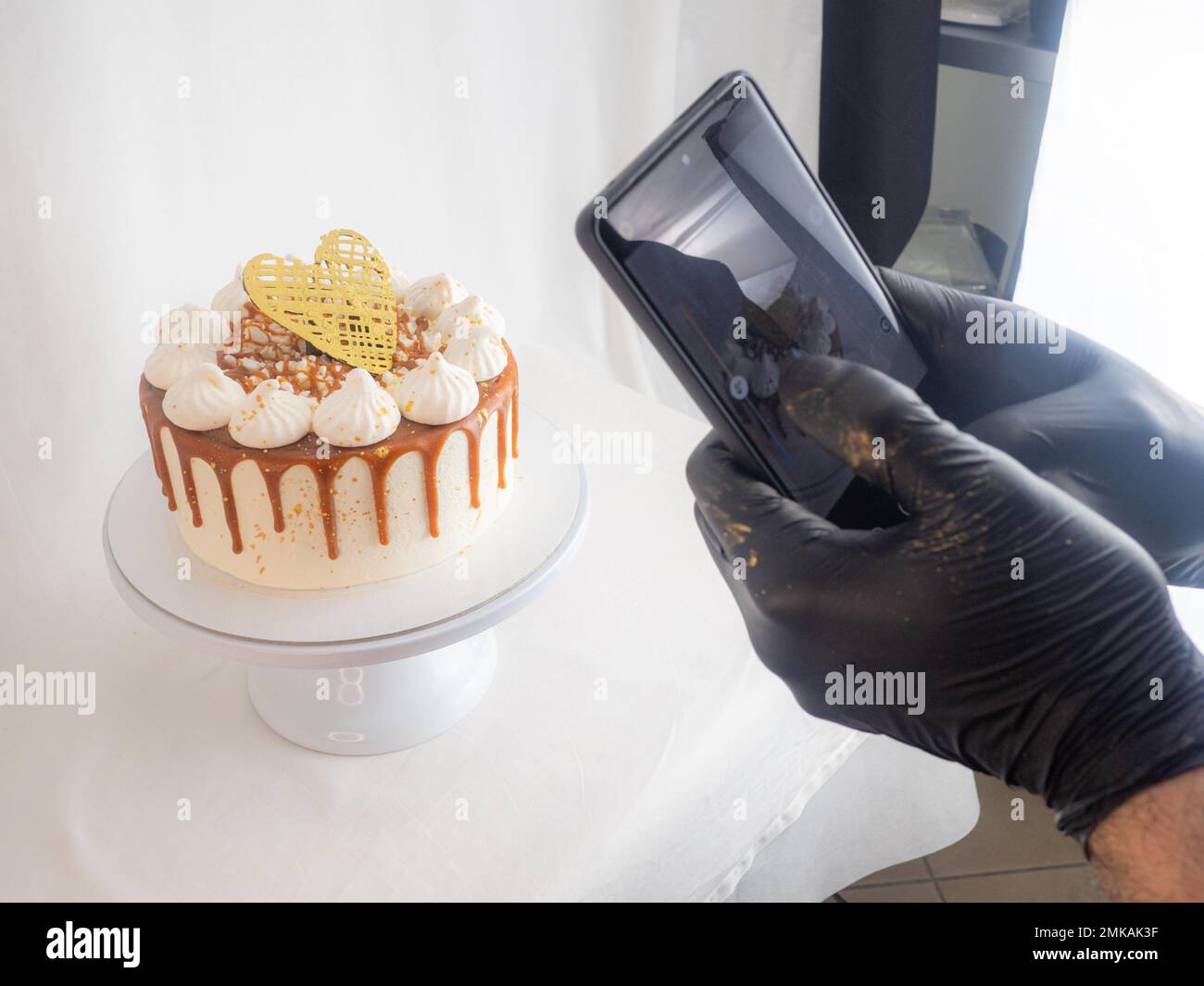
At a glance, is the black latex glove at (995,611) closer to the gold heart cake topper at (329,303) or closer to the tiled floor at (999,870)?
the gold heart cake topper at (329,303)

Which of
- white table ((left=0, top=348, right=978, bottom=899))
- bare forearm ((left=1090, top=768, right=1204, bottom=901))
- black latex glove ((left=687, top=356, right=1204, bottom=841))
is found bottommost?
white table ((left=0, top=348, right=978, bottom=899))

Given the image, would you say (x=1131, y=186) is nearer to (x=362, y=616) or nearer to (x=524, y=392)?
(x=524, y=392)

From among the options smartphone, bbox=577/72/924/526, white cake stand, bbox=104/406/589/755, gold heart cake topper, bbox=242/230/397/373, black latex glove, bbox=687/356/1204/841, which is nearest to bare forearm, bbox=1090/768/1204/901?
black latex glove, bbox=687/356/1204/841

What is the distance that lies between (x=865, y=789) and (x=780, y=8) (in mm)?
895

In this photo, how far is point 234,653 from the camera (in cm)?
72

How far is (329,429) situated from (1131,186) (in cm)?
85

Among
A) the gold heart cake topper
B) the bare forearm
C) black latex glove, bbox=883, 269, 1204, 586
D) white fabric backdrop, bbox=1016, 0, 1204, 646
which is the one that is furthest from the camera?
white fabric backdrop, bbox=1016, 0, 1204, 646

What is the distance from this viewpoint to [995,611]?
53 centimetres

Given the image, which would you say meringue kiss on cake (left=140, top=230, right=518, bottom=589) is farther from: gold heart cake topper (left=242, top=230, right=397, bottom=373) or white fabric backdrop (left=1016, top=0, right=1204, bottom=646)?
white fabric backdrop (left=1016, top=0, right=1204, bottom=646)

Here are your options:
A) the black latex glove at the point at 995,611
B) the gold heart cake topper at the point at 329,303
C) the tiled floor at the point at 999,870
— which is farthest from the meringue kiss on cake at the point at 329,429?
the tiled floor at the point at 999,870

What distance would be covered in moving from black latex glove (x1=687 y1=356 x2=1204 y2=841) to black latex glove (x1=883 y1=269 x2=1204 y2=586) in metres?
0.15

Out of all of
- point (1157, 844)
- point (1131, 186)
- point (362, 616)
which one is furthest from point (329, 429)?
point (1131, 186)

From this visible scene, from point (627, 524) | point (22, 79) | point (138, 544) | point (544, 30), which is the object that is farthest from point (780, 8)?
point (138, 544)

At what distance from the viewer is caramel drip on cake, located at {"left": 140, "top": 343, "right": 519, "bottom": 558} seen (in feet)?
2.42
